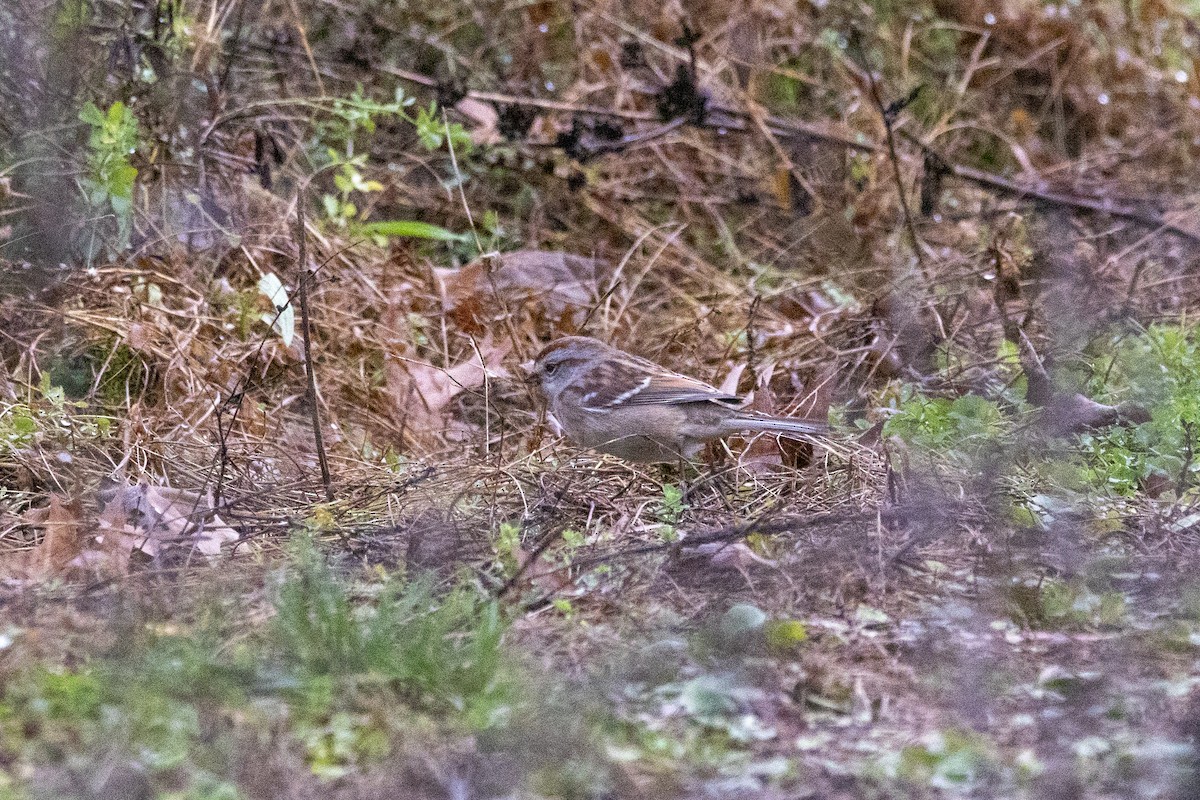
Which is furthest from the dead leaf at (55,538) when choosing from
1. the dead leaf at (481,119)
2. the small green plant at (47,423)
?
the dead leaf at (481,119)

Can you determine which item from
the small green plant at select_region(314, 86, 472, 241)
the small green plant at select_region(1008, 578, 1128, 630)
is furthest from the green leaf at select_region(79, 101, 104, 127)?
the small green plant at select_region(1008, 578, 1128, 630)

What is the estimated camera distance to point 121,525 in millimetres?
4113

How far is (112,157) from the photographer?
5602 millimetres

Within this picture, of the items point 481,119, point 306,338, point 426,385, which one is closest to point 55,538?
point 306,338

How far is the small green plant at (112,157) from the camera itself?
18.1 ft

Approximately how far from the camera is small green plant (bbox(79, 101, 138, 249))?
5.52 meters

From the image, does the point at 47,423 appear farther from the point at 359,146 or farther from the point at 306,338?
the point at 359,146

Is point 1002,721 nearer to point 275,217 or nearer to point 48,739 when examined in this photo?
point 48,739

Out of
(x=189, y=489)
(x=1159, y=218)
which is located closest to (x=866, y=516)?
(x=189, y=489)

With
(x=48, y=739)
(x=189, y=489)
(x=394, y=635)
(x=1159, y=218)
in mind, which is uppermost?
(x=1159, y=218)

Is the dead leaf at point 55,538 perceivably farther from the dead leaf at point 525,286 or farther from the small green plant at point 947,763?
the small green plant at point 947,763

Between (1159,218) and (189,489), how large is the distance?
235 inches

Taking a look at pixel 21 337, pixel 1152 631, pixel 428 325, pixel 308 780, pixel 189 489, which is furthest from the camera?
pixel 428 325

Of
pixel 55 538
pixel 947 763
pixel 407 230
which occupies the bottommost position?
pixel 55 538
